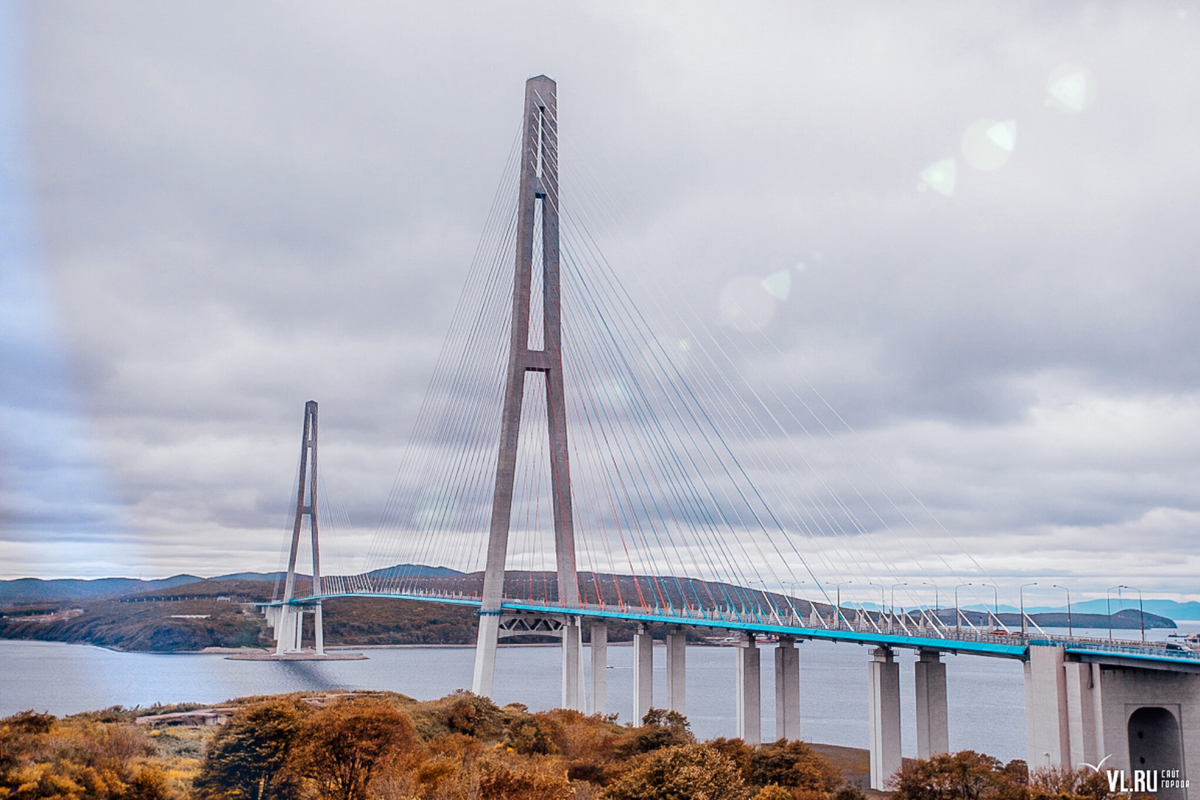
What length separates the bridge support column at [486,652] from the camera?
135ft

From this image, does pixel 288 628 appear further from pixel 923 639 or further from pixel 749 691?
pixel 923 639

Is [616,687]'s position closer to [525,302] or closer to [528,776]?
[525,302]

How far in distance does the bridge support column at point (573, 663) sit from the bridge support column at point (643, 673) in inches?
96.3

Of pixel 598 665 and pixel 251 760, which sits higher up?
pixel 251 760

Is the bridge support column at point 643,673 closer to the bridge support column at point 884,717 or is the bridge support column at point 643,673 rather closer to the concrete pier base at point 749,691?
the concrete pier base at point 749,691

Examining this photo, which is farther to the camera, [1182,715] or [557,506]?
[557,506]

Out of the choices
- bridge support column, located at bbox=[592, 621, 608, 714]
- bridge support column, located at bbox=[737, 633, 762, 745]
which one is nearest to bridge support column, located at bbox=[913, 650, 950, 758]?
bridge support column, located at bbox=[737, 633, 762, 745]

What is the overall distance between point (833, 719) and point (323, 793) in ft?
149

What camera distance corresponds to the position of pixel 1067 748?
23422 millimetres

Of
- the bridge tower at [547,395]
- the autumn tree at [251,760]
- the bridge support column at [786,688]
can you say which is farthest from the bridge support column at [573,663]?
the autumn tree at [251,760]

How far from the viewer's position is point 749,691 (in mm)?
35469

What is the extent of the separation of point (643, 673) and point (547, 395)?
41.9 feet

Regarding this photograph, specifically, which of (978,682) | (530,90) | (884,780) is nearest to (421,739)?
(884,780)

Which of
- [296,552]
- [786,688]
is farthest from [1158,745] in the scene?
[296,552]
